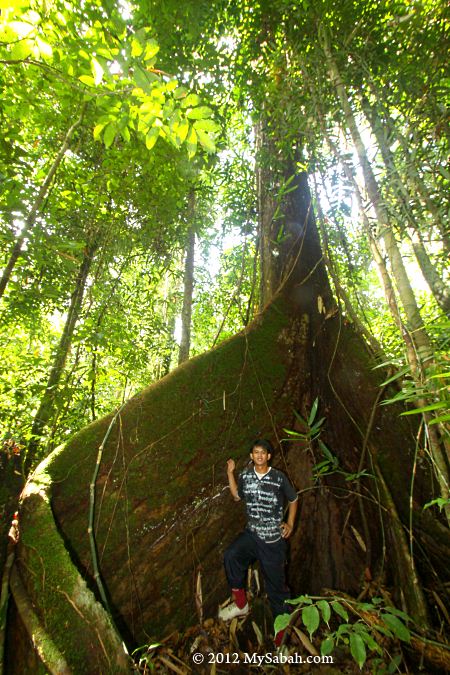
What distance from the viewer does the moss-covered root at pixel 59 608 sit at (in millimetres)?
1521

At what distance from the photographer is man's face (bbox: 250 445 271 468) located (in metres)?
2.41

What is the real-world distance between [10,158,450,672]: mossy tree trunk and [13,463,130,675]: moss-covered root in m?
0.01

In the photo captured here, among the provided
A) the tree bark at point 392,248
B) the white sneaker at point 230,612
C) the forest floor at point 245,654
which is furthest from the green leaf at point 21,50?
the white sneaker at point 230,612

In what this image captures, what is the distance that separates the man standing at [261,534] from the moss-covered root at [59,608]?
1.08 m

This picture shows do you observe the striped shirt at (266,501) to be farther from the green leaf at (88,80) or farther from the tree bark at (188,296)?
the tree bark at (188,296)

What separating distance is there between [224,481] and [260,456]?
1.24ft

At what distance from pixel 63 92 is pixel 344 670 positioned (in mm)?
4376

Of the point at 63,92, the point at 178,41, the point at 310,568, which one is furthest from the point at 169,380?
the point at 178,41

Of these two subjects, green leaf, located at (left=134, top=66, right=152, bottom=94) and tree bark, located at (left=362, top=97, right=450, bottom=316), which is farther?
tree bark, located at (left=362, top=97, right=450, bottom=316)

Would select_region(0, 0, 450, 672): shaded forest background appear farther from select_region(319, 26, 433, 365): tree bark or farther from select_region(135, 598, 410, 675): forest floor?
select_region(135, 598, 410, 675): forest floor

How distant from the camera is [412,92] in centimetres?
252

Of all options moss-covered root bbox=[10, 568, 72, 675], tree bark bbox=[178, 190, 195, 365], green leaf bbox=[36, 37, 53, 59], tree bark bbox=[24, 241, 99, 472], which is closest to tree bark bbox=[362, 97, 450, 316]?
green leaf bbox=[36, 37, 53, 59]

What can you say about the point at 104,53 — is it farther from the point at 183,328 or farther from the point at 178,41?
the point at 183,328

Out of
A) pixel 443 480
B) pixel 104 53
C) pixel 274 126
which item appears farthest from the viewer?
pixel 274 126
